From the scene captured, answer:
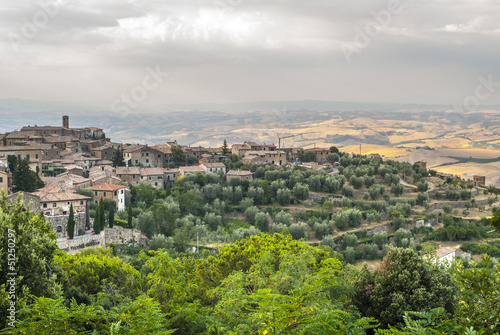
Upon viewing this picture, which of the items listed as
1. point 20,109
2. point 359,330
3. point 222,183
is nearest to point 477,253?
point 222,183

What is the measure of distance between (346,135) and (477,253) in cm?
10413

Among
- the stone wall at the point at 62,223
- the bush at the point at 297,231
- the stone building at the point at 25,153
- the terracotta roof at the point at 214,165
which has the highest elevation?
the stone building at the point at 25,153

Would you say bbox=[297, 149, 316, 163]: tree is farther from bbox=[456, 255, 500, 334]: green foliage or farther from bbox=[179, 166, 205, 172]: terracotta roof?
bbox=[456, 255, 500, 334]: green foliage

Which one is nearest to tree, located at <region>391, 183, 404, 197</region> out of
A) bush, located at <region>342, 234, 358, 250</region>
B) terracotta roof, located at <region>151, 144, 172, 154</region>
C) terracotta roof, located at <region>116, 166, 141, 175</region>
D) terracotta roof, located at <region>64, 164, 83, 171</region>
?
bush, located at <region>342, 234, 358, 250</region>

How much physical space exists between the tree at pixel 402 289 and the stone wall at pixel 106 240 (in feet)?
62.2

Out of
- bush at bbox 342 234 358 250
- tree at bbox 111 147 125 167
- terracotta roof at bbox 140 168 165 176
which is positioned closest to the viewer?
bush at bbox 342 234 358 250

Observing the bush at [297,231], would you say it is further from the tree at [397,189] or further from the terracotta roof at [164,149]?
the terracotta roof at [164,149]

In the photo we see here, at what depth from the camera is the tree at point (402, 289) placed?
10.8 meters

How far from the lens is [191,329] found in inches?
422

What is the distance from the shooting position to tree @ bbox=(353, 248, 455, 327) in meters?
10.8

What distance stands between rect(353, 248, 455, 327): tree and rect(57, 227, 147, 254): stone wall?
1895 cm

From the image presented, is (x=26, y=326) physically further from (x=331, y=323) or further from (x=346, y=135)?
(x=346, y=135)

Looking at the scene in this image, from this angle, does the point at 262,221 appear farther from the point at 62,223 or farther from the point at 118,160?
the point at 118,160

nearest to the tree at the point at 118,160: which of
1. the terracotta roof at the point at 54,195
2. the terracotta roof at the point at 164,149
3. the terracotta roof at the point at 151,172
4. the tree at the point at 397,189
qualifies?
the terracotta roof at the point at 151,172
